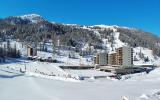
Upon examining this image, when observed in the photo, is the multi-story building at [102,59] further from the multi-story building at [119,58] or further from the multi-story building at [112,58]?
the multi-story building at [112,58]

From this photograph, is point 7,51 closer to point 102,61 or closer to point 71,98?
point 102,61

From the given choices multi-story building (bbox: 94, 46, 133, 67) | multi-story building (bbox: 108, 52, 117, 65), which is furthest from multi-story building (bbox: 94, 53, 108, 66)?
multi-story building (bbox: 108, 52, 117, 65)

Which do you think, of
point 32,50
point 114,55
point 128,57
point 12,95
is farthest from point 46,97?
point 32,50

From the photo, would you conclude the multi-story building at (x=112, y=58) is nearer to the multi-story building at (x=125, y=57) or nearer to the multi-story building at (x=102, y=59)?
the multi-story building at (x=102, y=59)

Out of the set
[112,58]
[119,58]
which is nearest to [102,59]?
[112,58]

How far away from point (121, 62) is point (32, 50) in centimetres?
5869

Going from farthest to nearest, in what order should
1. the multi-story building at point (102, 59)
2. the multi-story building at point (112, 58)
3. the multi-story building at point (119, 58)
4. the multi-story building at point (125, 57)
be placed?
the multi-story building at point (102, 59) → the multi-story building at point (112, 58) → the multi-story building at point (119, 58) → the multi-story building at point (125, 57)

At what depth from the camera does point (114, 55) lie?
157 metres

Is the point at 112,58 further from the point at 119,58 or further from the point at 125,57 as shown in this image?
the point at 125,57

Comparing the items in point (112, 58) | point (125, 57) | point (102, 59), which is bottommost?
point (102, 59)

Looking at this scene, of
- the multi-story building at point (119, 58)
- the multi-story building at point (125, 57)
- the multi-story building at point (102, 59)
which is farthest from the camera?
the multi-story building at point (102, 59)

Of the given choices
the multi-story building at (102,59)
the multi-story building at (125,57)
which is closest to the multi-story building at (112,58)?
the multi-story building at (102,59)

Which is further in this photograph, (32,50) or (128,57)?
(32,50)

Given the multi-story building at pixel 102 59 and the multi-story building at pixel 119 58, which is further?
the multi-story building at pixel 102 59
